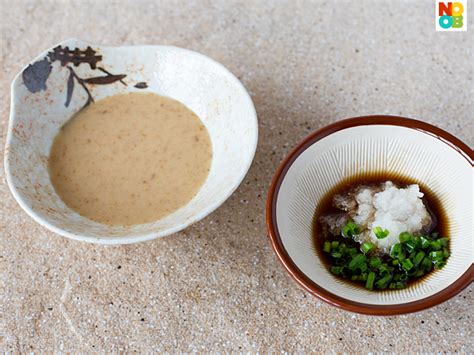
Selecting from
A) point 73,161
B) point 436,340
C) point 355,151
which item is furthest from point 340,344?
point 73,161

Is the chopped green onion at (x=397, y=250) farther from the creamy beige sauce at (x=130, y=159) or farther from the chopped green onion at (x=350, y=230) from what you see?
the creamy beige sauce at (x=130, y=159)

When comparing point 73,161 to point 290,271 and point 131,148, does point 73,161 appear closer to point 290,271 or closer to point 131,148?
point 131,148

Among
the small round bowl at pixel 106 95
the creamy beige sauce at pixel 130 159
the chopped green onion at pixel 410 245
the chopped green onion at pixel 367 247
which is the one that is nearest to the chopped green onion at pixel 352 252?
the chopped green onion at pixel 367 247

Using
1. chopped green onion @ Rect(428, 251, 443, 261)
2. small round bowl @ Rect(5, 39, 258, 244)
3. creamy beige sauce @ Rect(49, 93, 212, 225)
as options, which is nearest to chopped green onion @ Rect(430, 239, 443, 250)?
chopped green onion @ Rect(428, 251, 443, 261)

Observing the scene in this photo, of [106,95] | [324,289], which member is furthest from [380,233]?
[106,95]

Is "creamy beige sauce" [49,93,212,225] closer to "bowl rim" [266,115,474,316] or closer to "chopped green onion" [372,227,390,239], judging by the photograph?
"bowl rim" [266,115,474,316]

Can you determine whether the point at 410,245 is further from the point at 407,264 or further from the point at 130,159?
the point at 130,159
